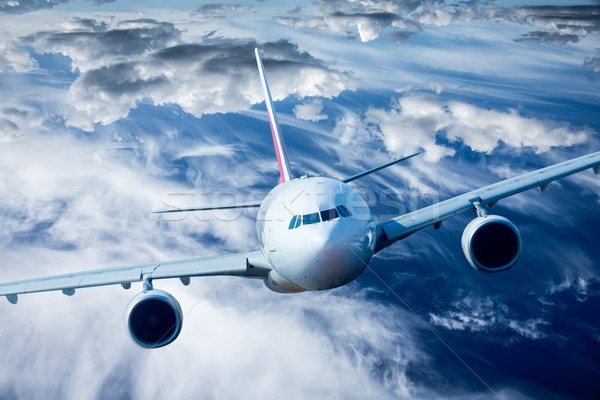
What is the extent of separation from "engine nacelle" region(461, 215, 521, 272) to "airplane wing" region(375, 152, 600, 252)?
151 cm

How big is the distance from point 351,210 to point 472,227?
794 cm

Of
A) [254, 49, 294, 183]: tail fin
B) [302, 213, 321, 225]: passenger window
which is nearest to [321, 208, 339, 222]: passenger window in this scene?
[302, 213, 321, 225]: passenger window

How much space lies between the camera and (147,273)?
21.3m

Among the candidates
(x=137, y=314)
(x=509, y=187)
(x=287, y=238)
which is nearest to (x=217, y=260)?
(x=137, y=314)

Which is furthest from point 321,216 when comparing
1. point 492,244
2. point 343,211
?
point 492,244

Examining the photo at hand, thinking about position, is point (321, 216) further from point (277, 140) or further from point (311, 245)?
point (277, 140)

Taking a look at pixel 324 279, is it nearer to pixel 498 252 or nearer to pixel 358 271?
pixel 358 271

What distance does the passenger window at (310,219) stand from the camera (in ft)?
54.7

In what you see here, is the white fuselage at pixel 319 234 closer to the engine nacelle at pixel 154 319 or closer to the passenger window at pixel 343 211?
the passenger window at pixel 343 211

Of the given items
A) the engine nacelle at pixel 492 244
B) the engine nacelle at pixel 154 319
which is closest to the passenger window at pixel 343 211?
the engine nacelle at pixel 492 244

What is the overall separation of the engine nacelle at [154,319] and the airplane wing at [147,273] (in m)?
1.23

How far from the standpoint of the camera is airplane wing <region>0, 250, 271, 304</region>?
21.2 m

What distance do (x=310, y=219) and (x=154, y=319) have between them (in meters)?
9.54

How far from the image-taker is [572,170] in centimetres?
2378
